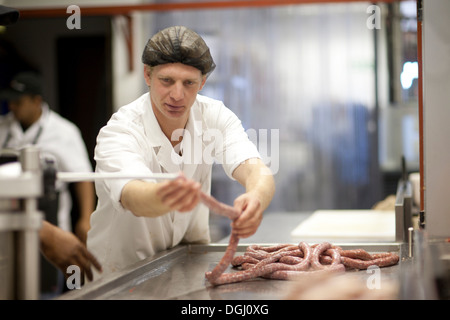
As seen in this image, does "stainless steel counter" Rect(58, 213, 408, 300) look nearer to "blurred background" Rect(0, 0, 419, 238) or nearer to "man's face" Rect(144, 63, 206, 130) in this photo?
"man's face" Rect(144, 63, 206, 130)

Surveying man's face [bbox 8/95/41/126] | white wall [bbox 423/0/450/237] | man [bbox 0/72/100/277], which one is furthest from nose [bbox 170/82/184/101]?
man's face [bbox 8/95/41/126]

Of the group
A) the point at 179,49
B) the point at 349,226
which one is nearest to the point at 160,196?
the point at 179,49

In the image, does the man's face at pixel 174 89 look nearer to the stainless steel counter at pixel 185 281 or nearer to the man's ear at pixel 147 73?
the man's ear at pixel 147 73

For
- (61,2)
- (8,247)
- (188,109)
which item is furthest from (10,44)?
(8,247)

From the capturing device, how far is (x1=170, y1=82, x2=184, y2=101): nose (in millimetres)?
1270

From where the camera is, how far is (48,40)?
409 cm

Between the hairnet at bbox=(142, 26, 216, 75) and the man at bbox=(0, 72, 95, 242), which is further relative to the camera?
the man at bbox=(0, 72, 95, 242)

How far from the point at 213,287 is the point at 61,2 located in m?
1.59

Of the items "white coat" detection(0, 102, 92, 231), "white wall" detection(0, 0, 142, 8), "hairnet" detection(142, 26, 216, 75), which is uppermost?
"white wall" detection(0, 0, 142, 8)

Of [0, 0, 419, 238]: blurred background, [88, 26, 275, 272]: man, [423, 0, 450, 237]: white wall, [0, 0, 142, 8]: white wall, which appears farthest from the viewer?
[0, 0, 419, 238]: blurred background

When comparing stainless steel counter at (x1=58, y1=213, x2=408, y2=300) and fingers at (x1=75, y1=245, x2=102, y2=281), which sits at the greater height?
fingers at (x1=75, y1=245, x2=102, y2=281)

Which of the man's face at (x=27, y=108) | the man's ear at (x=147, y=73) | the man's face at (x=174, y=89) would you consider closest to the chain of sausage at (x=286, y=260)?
the man's face at (x=174, y=89)

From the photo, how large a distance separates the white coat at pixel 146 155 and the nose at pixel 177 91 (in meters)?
0.06

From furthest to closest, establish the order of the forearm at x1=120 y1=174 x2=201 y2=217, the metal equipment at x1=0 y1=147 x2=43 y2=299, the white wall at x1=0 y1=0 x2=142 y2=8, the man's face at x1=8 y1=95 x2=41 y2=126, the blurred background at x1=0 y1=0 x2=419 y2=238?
the man's face at x1=8 y1=95 x2=41 y2=126 → the blurred background at x1=0 y1=0 x2=419 y2=238 → the white wall at x1=0 y1=0 x2=142 y2=8 → the forearm at x1=120 y1=174 x2=201 y2=217 → the metal equipment at x1=0 y1=147 x2=43 y2=299
